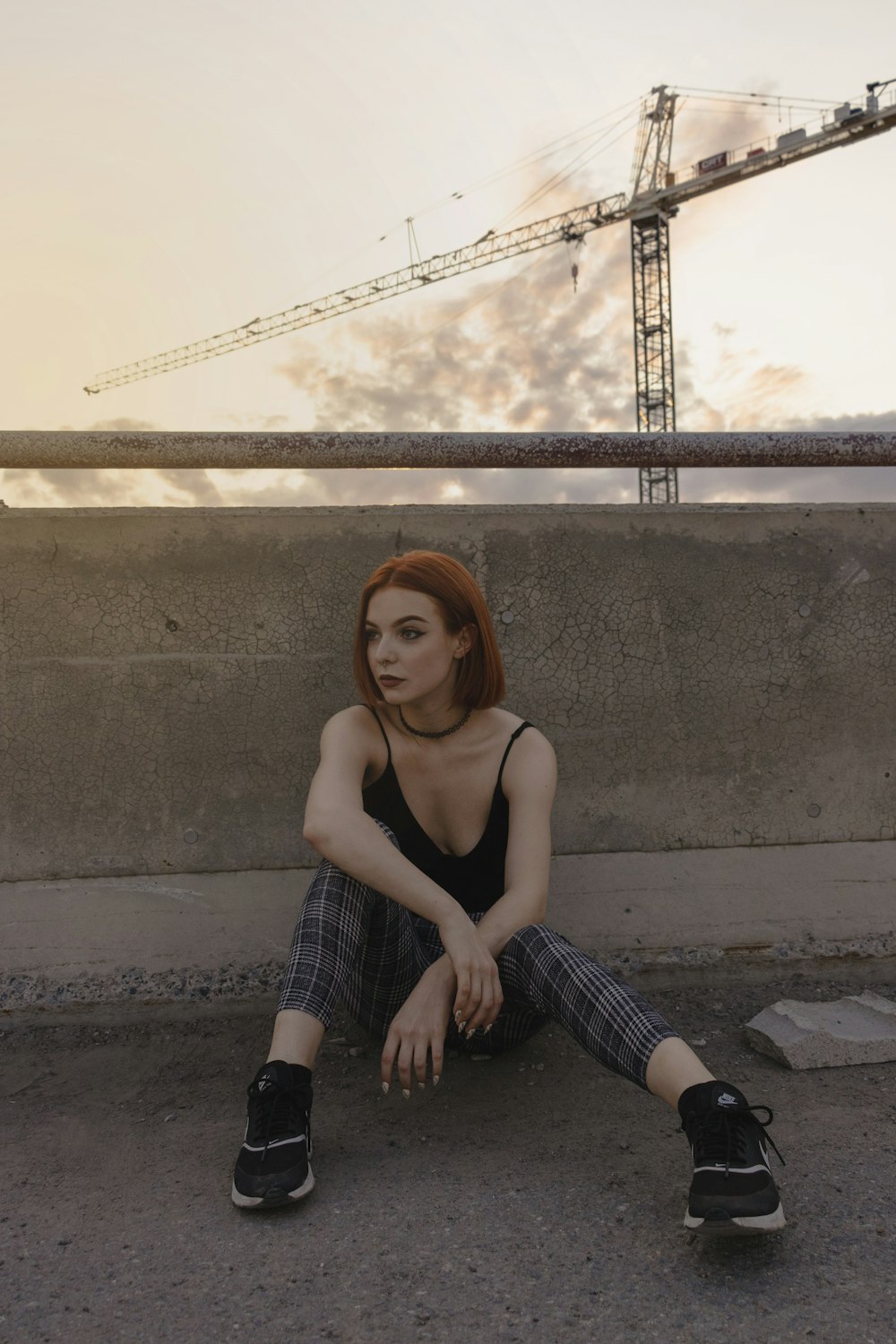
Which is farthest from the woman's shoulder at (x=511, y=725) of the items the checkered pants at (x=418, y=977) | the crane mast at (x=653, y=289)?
the crane mast at (x=653, y=289)

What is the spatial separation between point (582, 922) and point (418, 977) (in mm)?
741

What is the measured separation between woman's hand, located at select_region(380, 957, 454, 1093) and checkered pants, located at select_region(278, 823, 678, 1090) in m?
0.17

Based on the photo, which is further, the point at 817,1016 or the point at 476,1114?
the point at 817,1016

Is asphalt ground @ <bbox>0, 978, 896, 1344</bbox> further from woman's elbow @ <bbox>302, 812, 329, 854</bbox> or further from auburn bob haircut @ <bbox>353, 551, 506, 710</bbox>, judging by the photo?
auburn bob haircut @ <bbox>353, 551, 506, 710</bbox>

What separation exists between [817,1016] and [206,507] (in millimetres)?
2440

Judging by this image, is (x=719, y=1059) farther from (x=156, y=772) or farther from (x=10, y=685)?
(x=10, y=685)

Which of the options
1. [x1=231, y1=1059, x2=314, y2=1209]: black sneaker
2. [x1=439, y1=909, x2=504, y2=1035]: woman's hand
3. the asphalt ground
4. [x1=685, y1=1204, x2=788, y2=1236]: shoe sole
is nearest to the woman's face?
[x1=439, y1=909, x2=504, y2=1035]: woman's hand

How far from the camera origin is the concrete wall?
2.94 metres

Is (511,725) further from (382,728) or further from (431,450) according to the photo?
(431,450)

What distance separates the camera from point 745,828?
3100mm

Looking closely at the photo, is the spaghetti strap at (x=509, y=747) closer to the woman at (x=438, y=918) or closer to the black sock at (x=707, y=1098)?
the woman at (x=438, y=918)

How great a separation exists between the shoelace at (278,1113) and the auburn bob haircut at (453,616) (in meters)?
1.07

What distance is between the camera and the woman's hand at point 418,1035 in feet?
6.61

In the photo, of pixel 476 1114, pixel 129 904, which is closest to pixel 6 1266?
pixel 476 1114
